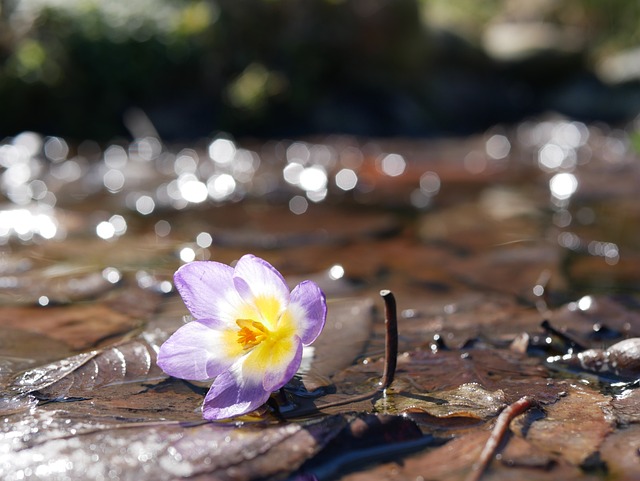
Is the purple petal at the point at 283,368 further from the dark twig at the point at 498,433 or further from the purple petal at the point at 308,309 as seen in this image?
the dark twig at the point at 498,433

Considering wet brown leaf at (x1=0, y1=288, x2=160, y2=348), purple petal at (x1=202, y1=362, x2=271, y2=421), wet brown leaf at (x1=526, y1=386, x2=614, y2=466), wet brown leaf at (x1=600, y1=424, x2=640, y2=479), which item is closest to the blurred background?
wet brown leaf at (x1=0, y1=288, x2=160, y2=348)

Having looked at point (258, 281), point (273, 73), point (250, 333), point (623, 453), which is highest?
point (273, 73)

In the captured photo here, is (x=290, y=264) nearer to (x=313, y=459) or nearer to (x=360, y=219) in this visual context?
(x=360, y=219)

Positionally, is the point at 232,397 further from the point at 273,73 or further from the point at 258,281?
the point at 273,73

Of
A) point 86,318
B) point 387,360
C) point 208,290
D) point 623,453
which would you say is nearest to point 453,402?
point 387,360

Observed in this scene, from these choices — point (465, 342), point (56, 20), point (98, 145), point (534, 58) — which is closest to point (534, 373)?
point (465, 342)

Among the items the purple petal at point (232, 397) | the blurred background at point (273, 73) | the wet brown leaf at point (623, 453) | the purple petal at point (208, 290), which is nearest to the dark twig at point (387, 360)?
the purple petal at point (232, 397)
